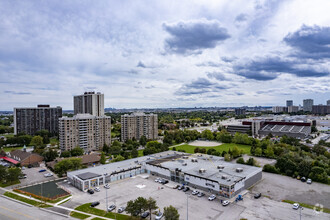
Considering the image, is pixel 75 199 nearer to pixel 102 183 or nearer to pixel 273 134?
pixel 102 183

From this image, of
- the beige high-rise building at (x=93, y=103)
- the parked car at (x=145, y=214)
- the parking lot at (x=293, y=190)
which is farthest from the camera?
the beige high-rise building at (x=93, y=103)

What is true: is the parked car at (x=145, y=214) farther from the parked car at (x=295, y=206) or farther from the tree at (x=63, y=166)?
the tree at (x=63, y=166)

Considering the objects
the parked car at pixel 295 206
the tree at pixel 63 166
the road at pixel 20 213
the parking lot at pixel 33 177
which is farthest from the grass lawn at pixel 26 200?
the parked car at pixel 295 206

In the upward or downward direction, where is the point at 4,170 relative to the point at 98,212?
upward

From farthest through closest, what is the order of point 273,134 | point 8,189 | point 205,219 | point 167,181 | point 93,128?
1. point 273,134
2. point 93,128
3. point 167,181
4. point 8,189
5. point 205,219

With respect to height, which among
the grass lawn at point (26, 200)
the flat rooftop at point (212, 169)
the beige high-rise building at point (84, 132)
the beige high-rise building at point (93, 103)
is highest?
the beige high-rise building at point (93, 103)

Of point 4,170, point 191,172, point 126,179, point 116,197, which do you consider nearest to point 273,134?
point 191,172

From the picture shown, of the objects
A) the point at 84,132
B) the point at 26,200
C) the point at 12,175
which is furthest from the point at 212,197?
the point at 84,132
